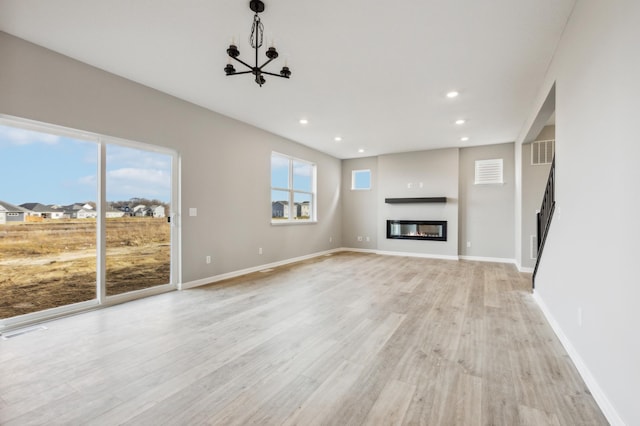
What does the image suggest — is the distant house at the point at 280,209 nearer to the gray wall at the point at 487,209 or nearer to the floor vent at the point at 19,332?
the floor vent at the point at 19,332

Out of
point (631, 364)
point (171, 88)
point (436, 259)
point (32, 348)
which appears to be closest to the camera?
point (631, 364)

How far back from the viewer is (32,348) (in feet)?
7.99

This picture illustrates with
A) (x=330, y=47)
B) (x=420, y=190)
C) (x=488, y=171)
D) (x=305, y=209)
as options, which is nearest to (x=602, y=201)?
(x=330, y=47)

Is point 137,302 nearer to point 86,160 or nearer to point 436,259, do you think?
point 86,160

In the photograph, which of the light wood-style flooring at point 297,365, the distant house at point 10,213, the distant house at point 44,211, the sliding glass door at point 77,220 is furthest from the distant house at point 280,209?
the distant house at point 10,213

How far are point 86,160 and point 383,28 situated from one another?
3.60m

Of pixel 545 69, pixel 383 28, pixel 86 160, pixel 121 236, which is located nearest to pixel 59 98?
pixel 86 160

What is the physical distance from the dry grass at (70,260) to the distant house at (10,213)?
0.22 feet

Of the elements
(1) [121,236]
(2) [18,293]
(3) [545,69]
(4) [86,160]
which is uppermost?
(3) [545,69]

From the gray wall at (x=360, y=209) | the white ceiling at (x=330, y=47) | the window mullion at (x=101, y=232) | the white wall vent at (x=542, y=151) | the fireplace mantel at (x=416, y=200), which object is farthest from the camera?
the gray wall at (x=360, y=209)

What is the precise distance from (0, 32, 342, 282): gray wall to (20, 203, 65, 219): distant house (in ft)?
2.96

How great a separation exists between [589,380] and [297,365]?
1953 mm

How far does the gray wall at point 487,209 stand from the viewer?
6.72 m

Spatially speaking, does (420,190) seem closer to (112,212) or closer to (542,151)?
(542,151)
